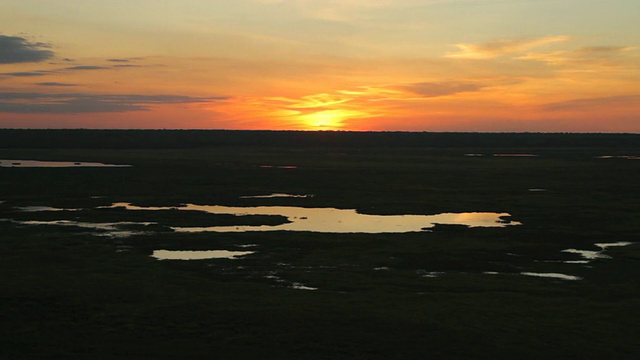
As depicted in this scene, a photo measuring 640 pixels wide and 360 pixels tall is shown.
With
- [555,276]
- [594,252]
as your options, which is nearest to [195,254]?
[555,276]

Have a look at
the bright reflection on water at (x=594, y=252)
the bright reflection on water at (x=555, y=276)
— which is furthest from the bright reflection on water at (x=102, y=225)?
the bright reflection on water at (x=594, y=252)

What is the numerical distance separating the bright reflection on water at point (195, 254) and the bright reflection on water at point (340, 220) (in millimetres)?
5314

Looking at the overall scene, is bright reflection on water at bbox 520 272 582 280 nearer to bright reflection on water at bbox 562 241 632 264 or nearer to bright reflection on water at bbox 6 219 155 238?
bright reflection on water at bbox 562 241 632 264

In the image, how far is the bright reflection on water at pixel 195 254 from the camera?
25.6 m

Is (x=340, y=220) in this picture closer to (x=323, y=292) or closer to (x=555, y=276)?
→ (x=555, y=276)

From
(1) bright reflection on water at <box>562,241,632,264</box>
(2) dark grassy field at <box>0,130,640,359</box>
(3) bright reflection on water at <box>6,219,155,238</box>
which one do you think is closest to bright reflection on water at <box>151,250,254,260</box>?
(2) dark grassy field at <box>0,130,640,359</box>

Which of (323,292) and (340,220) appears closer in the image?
(323,292)

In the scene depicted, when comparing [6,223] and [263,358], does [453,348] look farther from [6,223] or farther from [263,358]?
[6,223]

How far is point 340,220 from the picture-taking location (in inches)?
1426

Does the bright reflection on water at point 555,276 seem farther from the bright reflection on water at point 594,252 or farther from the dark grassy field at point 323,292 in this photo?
the bright reflection on water at point 594,252

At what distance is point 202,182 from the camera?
2272 inches

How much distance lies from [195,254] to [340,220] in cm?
1117

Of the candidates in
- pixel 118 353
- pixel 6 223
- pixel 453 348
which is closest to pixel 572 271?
pixel 453 348

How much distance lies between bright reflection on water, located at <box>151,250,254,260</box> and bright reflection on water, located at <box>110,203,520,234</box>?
5.31 metres
